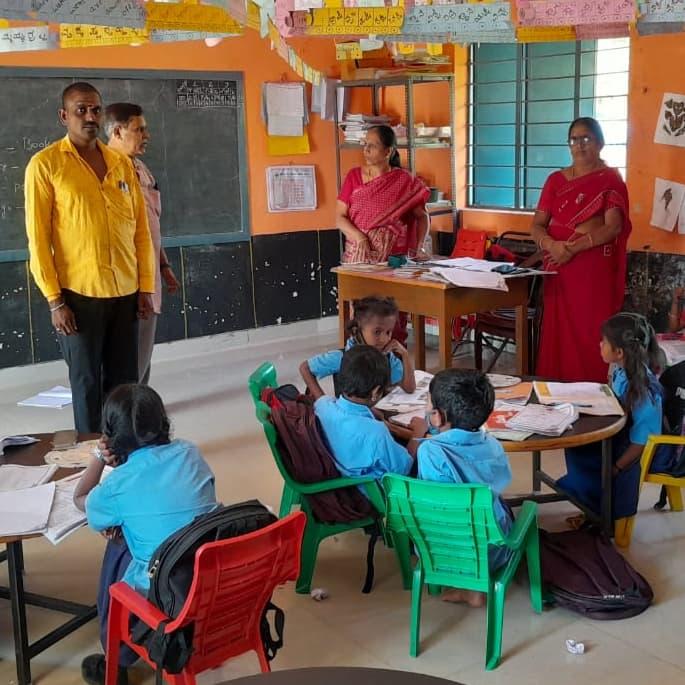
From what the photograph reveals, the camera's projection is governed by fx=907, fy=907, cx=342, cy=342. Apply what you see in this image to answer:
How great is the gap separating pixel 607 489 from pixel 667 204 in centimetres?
245

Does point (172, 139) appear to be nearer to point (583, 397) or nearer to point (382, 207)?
point (382, 207)

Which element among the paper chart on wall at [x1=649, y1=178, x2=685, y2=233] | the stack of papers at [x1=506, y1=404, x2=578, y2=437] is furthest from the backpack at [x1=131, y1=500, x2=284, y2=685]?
the paper chart on wall at [x1=649, y1=178, x2=685, y2=233]

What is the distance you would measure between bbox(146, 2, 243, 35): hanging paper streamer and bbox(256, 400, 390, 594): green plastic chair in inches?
63.9

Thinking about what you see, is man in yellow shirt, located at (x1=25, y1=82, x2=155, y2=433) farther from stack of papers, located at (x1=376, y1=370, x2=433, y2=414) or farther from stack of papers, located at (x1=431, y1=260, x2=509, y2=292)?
stack of papers, located at (x1=431, y1=260, x2=509, y2=292)

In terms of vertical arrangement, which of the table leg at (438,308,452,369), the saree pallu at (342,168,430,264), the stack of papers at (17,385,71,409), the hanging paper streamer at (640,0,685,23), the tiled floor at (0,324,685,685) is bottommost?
the tiled floor at (0,324,685,685)

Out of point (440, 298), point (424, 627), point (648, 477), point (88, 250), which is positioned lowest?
point (424, 627)

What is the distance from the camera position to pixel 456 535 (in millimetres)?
2381

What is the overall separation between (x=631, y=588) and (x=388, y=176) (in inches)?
113

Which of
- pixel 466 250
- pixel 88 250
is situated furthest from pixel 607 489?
pixel 466 250

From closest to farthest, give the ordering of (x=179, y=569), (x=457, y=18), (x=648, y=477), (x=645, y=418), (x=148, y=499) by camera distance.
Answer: (x=179, y=569) → (x=148, y=499) → (x=645, y=418) → (x=648, y=477) → (x=457, y=18)

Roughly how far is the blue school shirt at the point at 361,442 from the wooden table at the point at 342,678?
4.85 ft

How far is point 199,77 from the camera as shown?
612cm

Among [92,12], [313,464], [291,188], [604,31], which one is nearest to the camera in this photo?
[313,464]

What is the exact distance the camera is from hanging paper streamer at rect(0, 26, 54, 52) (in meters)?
4.35
